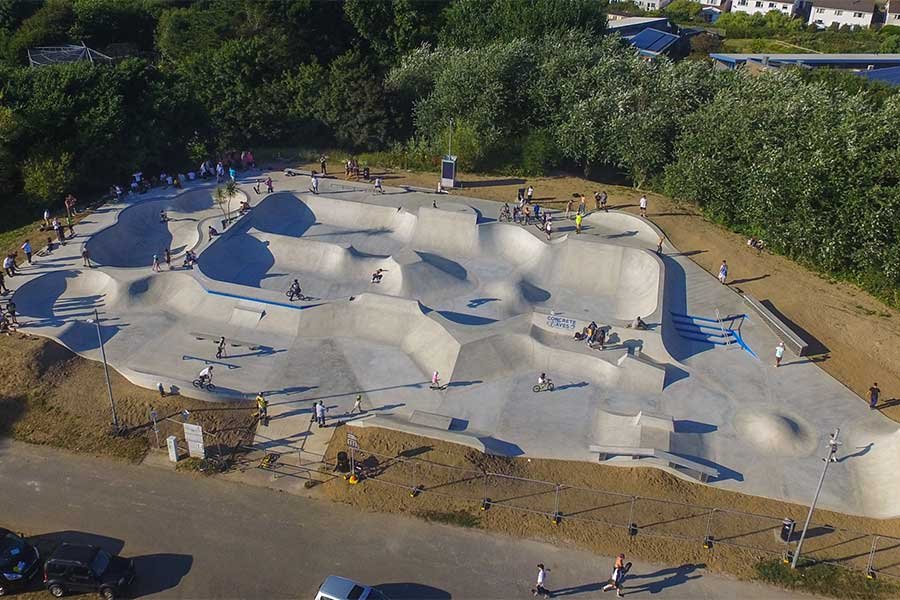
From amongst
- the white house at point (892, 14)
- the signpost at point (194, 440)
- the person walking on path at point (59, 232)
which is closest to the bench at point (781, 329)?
the signpost at point (194, 440)

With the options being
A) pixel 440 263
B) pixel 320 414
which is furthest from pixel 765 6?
pixel 320 414

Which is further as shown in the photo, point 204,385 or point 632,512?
point 204,385

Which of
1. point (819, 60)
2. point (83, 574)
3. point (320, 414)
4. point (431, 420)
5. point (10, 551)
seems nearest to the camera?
Answer: point (83, 574)

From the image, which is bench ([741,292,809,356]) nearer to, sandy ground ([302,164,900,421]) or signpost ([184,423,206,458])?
sandy ground ([302,164,900,421])

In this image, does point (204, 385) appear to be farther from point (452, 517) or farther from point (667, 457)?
point (667, 457)

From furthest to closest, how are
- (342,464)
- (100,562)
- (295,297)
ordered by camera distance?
(295,297) → (342,464) → (100,562)
